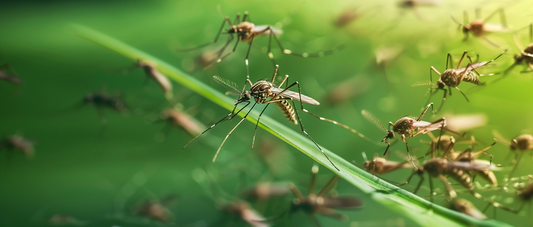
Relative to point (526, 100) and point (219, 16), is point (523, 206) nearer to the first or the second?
point (526, 100)

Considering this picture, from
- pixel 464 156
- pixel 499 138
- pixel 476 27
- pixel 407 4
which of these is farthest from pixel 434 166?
pixel 407 4

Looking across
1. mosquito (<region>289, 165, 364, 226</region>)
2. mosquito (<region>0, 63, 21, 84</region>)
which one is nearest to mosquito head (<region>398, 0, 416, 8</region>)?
mosquito (<region>289, 165, 364, 226</region>)

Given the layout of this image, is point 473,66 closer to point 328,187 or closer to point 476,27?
point 476,27

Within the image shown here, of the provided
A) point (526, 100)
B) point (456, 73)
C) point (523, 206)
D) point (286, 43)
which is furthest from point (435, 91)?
point (286, 43)

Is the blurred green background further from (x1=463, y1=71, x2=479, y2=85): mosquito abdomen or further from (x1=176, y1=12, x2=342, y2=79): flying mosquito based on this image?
(x1=463, y1=71, x2=479, y2=85): mosquito abdomen

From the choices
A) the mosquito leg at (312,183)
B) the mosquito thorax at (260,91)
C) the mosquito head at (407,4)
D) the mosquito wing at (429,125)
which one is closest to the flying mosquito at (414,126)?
the mosquito wing at (429,125)
